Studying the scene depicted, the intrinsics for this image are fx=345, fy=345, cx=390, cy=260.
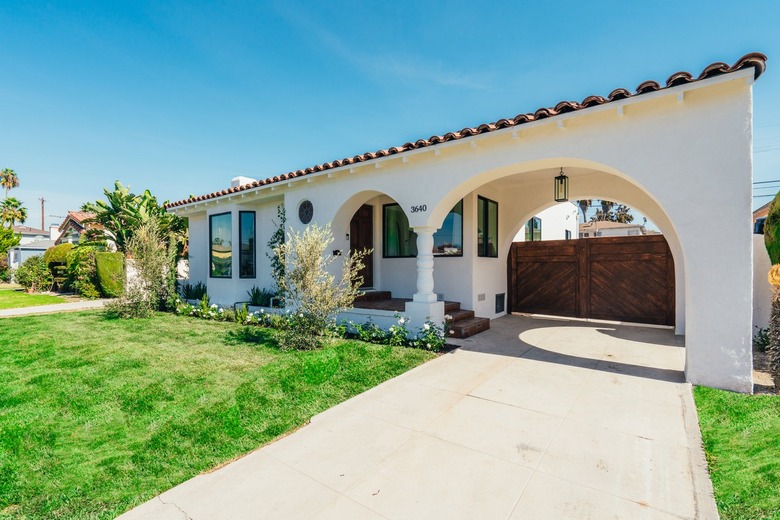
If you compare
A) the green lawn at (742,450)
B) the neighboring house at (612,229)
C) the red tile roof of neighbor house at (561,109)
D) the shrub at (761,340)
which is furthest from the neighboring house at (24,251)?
the neighboring house at (612,229)

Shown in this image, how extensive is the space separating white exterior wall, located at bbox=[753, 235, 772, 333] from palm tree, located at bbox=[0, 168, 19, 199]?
2847 inches

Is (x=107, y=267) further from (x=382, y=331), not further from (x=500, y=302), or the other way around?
(x=500, y=302)

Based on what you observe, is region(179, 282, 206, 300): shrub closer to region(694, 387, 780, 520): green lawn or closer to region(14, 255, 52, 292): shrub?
region(14, 255, 52, 292): shrub

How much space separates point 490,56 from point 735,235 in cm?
635

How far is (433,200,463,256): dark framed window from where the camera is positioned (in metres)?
9.16

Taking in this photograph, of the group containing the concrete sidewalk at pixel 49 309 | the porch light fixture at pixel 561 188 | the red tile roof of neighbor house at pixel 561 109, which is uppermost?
the red tile roof of neighbor house at pixel 561 109

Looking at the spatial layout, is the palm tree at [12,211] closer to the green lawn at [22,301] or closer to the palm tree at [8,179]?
the palm tree at [8,179]

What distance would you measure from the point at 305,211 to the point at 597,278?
8333mm

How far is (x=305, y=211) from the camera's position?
9.24 meters

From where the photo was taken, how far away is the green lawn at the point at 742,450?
7.90 ft

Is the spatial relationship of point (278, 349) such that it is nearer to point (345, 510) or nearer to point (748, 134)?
point (345, 510)

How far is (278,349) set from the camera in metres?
6.61

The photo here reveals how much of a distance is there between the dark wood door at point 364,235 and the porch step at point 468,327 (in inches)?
131

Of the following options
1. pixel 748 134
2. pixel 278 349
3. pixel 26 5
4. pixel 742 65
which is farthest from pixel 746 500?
pixel 26 5
